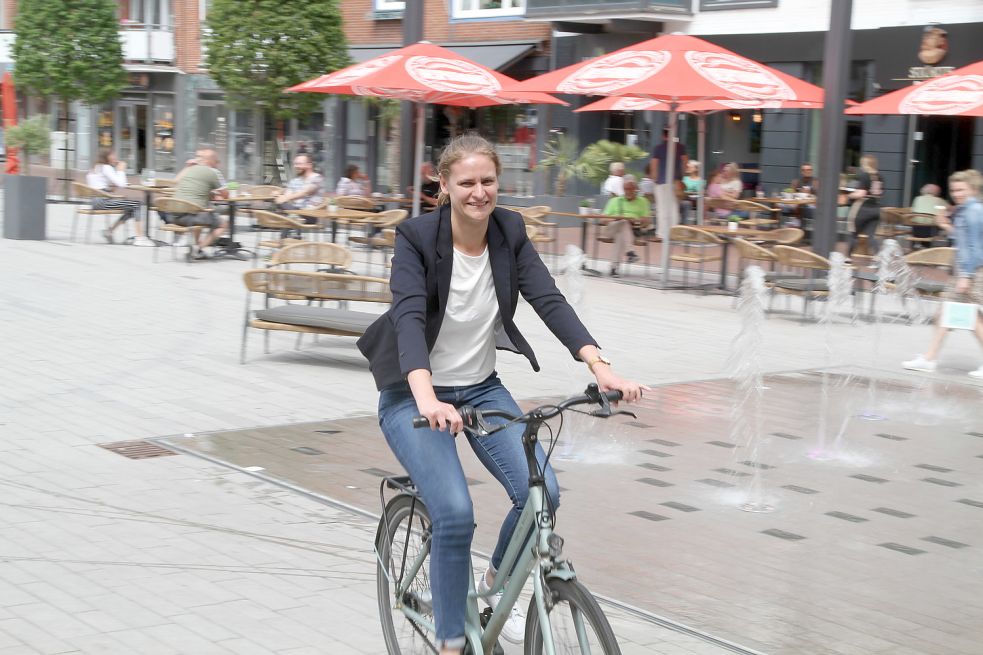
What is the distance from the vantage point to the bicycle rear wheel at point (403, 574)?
3.97 meters

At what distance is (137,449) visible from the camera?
6.97 meters

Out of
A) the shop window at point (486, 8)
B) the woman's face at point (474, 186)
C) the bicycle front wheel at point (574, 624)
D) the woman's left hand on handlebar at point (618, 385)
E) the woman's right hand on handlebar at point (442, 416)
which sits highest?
the shop window at point (486, 8)

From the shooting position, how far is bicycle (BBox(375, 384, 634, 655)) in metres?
3.22

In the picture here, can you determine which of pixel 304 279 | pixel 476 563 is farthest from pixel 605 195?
pixel 476 563

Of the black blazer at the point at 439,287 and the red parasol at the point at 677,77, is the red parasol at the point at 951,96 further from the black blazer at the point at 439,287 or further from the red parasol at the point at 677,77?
the black blazer at the point at 439,287

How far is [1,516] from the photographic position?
18.4ft

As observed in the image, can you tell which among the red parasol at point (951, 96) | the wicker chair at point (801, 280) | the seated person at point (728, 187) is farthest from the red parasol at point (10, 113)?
the red parasol at point (951, 96)

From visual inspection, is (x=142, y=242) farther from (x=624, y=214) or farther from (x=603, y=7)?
(x=603, y=7)

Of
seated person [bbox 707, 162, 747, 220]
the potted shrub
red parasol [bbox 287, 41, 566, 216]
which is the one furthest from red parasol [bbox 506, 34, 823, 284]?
the potted shrub

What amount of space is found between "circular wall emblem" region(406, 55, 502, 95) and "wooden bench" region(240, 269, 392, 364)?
504cm

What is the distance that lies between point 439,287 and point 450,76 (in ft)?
39.3

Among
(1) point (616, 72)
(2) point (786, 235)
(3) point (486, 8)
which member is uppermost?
(3) point (486, 8)

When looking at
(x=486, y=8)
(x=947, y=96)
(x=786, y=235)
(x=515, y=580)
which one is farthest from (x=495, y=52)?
(x=515, y=580)

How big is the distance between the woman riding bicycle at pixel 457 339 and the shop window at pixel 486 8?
24942 millimetres
